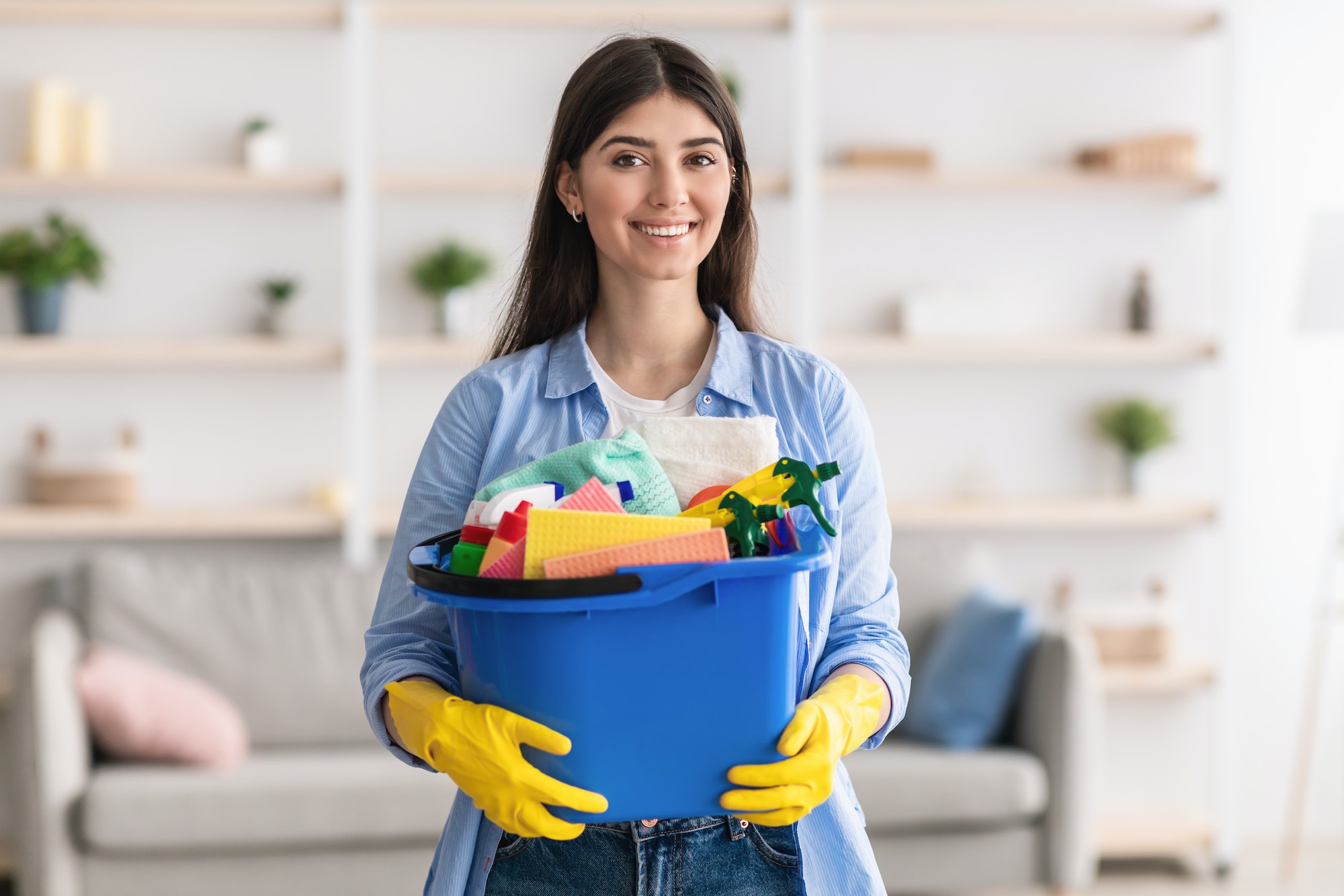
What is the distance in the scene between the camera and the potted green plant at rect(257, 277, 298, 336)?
352cm

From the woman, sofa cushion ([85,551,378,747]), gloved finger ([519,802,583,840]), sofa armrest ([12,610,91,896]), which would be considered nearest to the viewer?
gloved finger ([519,802,583,840])

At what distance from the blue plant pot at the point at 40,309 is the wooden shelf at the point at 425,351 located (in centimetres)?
87

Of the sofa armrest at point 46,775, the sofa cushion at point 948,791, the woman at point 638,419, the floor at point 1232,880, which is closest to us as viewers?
the woman at point 638,419

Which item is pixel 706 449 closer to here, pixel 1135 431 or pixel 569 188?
pixel 569 188

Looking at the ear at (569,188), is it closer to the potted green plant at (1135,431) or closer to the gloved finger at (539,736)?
the gloved finger at (539,736)

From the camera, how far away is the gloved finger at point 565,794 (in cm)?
95

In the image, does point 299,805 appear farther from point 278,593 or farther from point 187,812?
point 278,593

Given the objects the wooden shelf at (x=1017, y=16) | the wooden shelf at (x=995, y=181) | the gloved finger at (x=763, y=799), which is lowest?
the gloved finger at (x=763, y=799)

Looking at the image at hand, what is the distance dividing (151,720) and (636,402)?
216 centimetres

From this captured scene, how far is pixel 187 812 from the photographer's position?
2.78 metres

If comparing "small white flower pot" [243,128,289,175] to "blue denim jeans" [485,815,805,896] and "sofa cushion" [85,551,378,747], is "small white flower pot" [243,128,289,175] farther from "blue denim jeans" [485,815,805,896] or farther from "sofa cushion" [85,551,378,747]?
"blue denim jeans" [485,815,805,896]

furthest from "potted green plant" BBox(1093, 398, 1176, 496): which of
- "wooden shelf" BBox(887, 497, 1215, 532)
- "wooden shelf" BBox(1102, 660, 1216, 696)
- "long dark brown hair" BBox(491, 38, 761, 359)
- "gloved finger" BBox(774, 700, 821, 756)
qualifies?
"gloved finger" BBox(774, 700, 821, 756)

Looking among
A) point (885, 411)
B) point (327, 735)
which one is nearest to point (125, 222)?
point (327, 735)

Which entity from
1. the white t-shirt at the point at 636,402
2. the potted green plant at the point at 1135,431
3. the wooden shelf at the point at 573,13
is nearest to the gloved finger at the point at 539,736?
the white t-shirt at the point at 636,402
